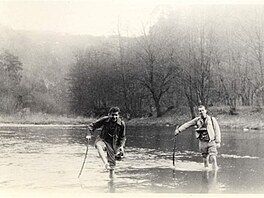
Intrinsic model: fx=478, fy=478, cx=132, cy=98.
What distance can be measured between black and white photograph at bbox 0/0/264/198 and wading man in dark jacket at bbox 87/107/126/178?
29 millimetres

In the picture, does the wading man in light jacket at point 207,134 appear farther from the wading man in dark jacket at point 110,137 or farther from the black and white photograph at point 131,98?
the wading man in dark jacket at point 110,137

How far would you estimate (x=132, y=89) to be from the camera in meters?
46.2

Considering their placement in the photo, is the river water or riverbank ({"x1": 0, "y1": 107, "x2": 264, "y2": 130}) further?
riverbank ({"x1": 0, "y1": 107, "x2": 264, "y2": 130})

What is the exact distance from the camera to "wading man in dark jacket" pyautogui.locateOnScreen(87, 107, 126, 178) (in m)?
12.0

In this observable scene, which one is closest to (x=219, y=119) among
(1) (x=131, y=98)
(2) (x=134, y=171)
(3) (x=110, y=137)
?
(1) (x=131, y=98)

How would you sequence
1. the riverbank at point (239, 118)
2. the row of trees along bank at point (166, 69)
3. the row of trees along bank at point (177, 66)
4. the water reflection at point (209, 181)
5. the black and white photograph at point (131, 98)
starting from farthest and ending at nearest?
1. the row of trees along bank at point (177, 66)
2. the row of trees along bank at point (166, 69)
3. the riverbank at point (239, 118)
4. the black and white photograph at point (131, 98)
5. the water reflection at point (209, 181)

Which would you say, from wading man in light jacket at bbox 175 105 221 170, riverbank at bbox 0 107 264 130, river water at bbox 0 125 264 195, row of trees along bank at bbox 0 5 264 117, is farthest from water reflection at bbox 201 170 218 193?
riverbank at bbox 0 107 264 130

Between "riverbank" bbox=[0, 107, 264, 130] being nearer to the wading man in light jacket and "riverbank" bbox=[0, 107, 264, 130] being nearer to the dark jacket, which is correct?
the wading man in light jacket

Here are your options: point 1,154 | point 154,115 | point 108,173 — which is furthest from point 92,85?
point 108,173

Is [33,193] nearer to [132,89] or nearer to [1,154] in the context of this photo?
[1,154]

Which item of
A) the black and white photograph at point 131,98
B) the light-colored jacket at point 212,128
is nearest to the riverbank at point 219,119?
the black and white photograph at point 131,98

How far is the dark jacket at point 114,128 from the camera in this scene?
1199cm

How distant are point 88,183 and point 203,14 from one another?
27.2m

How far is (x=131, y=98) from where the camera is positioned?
1768 inches
